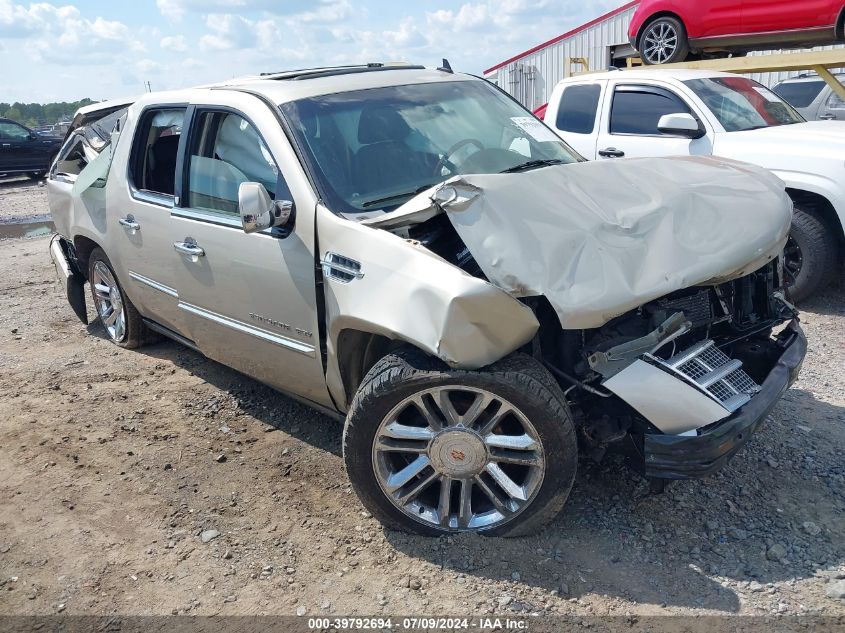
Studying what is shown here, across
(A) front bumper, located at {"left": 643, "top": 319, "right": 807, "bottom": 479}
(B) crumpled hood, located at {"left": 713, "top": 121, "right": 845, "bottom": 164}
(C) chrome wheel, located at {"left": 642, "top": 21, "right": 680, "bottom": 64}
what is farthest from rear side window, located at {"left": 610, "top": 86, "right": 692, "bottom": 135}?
(A) front bumper, located at {"left": 643, "top": 319, "right": 807, "bottom": 479}

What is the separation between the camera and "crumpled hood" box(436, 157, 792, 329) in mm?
2816

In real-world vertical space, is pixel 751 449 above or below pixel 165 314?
below

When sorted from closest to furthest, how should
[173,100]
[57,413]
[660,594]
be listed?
1. [660,594]
2. [173,100]
3. [57,413]

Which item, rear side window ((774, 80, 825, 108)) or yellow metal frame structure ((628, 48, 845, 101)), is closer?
yellow metal frame structure ((628, 48, 845, 101))

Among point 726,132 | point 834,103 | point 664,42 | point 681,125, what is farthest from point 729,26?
point 681,125

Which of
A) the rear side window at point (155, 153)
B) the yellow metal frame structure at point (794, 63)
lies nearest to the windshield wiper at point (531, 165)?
the rear side window at point (155, 153)

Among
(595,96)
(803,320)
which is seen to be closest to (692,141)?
(595,96)

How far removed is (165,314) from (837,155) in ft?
16.4

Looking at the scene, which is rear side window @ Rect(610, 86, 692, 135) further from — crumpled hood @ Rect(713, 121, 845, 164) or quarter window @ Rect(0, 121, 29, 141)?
quarter window @ Rect(0, 121, 29, 141)

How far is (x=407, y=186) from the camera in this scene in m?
3.62

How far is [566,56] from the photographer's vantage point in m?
22.6

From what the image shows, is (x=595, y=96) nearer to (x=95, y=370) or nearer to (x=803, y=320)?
(x=803, y=320)

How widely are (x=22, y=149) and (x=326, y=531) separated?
1875 centimetres

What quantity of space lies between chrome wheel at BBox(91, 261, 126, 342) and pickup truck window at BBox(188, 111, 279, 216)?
6.08 ft
